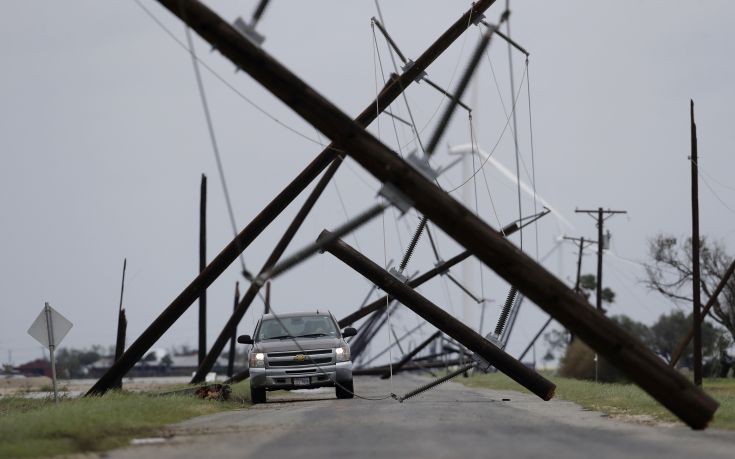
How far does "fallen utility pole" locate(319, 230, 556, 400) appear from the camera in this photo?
25.2 m

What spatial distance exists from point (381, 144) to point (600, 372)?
5067 centimetres

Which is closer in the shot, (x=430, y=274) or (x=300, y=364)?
(x=300, y=364)

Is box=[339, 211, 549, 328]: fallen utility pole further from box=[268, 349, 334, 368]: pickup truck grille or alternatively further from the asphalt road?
the asphalt road

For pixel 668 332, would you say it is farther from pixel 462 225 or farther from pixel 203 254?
pixel 462 225

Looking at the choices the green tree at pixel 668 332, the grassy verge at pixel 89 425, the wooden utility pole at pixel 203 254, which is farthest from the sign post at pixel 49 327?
the green tree at pixel 668 332

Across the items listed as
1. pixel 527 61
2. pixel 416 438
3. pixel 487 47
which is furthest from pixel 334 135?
pixel 527 61

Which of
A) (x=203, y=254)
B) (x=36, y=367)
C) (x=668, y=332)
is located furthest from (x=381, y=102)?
(x=36, y=367)

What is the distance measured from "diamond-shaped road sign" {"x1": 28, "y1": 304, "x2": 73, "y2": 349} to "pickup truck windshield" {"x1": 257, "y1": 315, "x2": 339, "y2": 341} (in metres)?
4.24

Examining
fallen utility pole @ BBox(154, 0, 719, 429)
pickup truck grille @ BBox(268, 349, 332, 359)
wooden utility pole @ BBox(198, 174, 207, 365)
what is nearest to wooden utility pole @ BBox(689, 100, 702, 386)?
pickup truck grille @ BBox(268, 349, 332, 359)

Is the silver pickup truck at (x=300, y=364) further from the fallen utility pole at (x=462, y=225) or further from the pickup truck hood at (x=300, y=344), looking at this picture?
the fallen utility pole at (x=462, y=225)

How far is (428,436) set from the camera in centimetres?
1473

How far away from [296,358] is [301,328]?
1256mm

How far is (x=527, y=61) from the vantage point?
2236 centimetres

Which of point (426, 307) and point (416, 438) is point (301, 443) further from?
point (426, 307)
